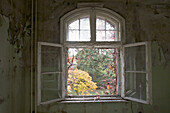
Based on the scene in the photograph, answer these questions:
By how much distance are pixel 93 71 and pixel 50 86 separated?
1.11 metres

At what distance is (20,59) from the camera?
311 centimetres

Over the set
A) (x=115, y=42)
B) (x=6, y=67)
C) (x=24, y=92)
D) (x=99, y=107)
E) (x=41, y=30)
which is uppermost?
(x=41, y=30)

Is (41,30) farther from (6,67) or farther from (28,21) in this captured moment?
(6,67)

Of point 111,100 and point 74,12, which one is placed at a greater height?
point 74,12

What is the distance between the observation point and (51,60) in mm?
3305

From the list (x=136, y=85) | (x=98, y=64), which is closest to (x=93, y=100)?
(x=98, y=64)

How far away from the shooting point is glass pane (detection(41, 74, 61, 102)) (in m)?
3.11

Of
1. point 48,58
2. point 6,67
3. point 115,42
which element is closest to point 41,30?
point 48,58

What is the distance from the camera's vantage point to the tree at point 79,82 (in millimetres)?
3635

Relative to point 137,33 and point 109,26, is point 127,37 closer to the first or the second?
point 137,33

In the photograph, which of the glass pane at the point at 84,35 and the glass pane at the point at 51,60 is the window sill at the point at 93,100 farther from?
the glass pane at the point at 84,35

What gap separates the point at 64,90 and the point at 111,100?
1.12 metres

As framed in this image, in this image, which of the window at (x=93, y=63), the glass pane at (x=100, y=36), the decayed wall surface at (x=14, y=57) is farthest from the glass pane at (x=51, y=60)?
the glass pane at (x=100, y=36)

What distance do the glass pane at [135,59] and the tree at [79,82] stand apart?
3.18ft
